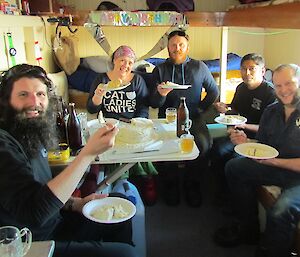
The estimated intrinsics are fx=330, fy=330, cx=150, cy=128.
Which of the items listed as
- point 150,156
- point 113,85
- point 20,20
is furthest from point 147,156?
point 20,20

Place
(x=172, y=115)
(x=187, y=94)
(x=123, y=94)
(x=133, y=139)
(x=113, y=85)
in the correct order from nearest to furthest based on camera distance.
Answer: (x=133, y=139)
(x=172, y=115)
(x=113, y=85)
(x=123, y=94)
(x=187, y=94)

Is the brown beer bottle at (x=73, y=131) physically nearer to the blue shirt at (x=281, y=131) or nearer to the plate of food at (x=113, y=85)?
the plate of food at (x=113, y=85)

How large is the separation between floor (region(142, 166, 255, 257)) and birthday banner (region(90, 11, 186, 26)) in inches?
58.8

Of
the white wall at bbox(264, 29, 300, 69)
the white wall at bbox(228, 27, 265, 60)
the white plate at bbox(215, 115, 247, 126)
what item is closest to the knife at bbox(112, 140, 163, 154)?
the white plate at bbox(215, 115, 247, 126)

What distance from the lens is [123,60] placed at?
6.88 ft

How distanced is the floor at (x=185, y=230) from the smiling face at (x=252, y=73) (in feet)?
2.70

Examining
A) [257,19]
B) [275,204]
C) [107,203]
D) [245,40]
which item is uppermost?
[257,19]

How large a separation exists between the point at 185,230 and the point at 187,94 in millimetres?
891

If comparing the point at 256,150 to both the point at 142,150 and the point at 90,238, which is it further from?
the point at 90,238

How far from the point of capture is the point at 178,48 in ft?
7.21

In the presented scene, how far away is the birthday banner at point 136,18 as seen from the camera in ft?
9.17

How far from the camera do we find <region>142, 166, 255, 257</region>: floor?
5.79 ft

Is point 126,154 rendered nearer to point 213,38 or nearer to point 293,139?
point 293,139

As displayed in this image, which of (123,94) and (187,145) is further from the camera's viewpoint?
(123,94)
